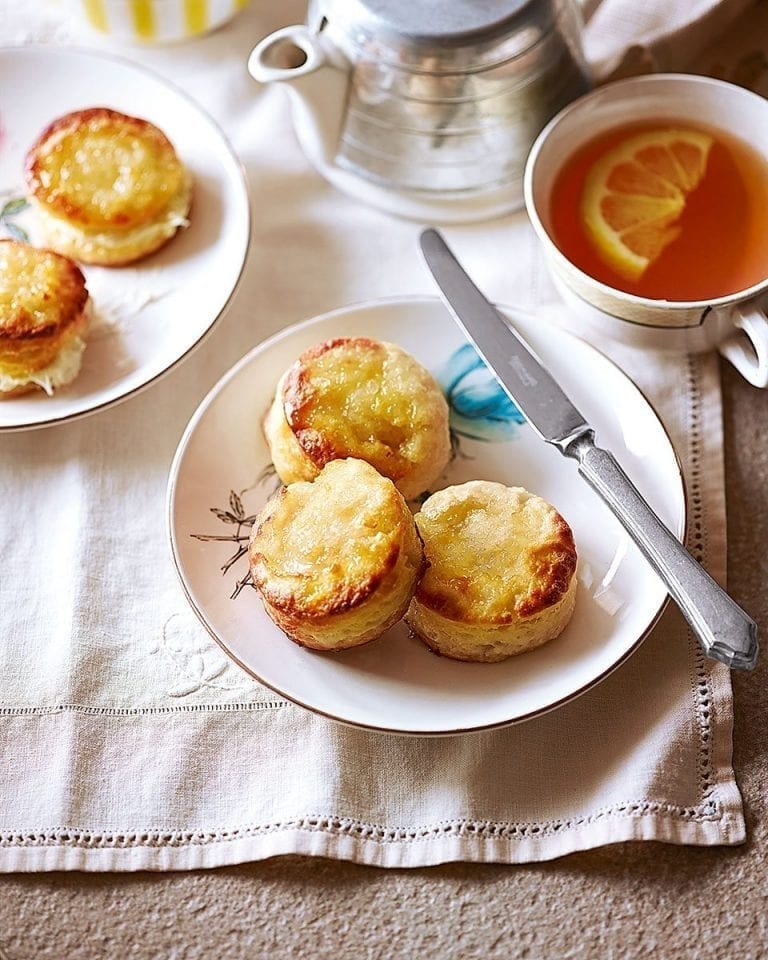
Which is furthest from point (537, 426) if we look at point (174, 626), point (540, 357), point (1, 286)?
point (1, 286)

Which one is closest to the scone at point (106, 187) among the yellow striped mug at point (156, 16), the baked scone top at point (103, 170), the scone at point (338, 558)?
the baked scone top at point (103, 170)

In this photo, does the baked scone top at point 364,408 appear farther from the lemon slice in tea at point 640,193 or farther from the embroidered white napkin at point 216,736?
the lemon slice in tea at point 640,193

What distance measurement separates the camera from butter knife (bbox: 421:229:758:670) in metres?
1.42

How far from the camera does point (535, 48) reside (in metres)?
1.95

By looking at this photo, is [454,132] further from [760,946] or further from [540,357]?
[760,946]

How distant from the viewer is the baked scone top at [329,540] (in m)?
1.46

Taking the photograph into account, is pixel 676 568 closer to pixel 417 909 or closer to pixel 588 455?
pixel 588 455

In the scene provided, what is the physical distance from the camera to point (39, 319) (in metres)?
1.81

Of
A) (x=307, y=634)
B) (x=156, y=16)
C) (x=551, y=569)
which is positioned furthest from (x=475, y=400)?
(x=156, y=16)

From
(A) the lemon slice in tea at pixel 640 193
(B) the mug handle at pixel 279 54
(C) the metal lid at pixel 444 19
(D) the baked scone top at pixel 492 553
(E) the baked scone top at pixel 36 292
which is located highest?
(C) the metal lid at pixel 444 19

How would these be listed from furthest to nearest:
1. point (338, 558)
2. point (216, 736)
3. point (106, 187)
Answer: point (106, 187)
point (216, 736)
point (338, 558)

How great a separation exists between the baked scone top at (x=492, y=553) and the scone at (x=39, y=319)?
2.23 feet

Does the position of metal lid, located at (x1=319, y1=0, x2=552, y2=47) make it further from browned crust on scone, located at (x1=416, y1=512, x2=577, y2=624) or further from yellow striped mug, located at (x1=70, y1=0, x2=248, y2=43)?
browned crust on scone, located at (x1=416, y1=512, x2=577, y2=624)

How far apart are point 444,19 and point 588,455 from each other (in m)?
0.79
